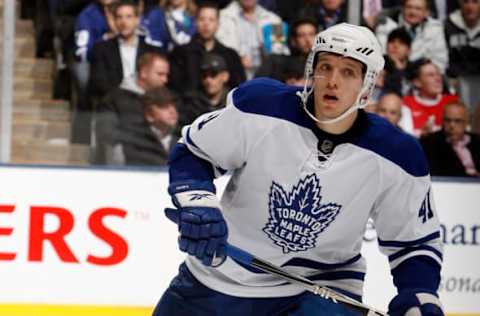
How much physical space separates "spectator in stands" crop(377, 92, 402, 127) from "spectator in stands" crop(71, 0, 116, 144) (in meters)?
1.05

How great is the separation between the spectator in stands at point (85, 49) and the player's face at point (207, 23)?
0.33 metres

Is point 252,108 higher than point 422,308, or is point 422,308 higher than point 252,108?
point 252,108

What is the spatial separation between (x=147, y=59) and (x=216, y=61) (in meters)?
0.26

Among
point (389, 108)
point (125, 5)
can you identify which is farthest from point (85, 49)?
point (389, 108)

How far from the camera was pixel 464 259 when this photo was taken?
4176 millimetres

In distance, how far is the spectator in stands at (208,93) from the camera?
166 inches

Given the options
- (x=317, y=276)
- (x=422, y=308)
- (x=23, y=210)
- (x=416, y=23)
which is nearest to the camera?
(x=422, y=308)

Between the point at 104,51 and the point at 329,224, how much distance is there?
2.02 metres

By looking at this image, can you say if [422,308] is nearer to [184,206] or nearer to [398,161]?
[398,161]

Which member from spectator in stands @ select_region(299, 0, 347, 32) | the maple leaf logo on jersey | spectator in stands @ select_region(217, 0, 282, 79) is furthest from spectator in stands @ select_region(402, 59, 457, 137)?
the maple leaf logo on jersey

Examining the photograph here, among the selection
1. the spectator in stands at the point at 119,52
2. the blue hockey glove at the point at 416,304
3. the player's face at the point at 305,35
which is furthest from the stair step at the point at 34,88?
the blue hockey glove at the point at 416,304

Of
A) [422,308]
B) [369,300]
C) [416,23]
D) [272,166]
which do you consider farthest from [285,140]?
[416,23]

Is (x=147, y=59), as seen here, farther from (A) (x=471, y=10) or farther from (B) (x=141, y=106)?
(A) (x=471, y=10)

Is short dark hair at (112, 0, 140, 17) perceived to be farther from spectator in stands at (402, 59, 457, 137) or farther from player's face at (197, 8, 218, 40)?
spectator in stands at (402, 59, 457, 137)
